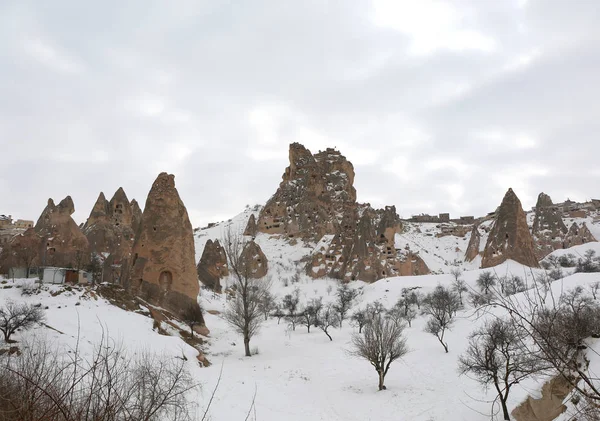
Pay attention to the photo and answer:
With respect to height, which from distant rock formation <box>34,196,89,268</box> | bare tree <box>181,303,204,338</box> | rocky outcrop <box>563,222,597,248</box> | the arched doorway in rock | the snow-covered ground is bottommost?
the snow-covered ground

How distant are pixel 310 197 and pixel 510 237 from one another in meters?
40.0

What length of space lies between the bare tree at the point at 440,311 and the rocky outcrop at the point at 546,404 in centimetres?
1077

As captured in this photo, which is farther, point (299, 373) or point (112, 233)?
point (112, 233)

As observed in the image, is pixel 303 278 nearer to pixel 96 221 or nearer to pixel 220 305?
pixel 220 305

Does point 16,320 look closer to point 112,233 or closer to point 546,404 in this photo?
point 546,404

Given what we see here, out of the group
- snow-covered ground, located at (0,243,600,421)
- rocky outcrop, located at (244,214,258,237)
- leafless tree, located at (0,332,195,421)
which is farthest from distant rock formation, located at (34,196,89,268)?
rocky outcrop, located at (244,214,258,237)

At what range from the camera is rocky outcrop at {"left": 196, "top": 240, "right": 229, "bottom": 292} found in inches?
1836

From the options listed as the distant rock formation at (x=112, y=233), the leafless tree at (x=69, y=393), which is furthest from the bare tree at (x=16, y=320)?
the distant rock formation at (x=112, y=233)

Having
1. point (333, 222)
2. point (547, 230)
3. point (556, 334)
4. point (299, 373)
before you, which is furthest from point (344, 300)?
point (547, 230)

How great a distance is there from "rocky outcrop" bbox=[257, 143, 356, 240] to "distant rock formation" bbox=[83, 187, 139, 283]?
28.1 meters

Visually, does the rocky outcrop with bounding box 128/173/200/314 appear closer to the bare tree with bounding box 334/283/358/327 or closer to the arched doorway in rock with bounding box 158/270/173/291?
the arched doorway in rock with bounding box 158/270/173/291

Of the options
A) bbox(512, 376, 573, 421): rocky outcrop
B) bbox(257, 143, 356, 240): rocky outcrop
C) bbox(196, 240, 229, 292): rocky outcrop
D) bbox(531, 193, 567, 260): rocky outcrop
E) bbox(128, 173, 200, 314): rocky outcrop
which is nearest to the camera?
bbox(512, 376, 573, 421): rocky outcrop

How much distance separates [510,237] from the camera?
48.0 meters

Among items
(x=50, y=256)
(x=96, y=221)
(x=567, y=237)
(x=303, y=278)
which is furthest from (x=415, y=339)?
(x=567, y=237)
